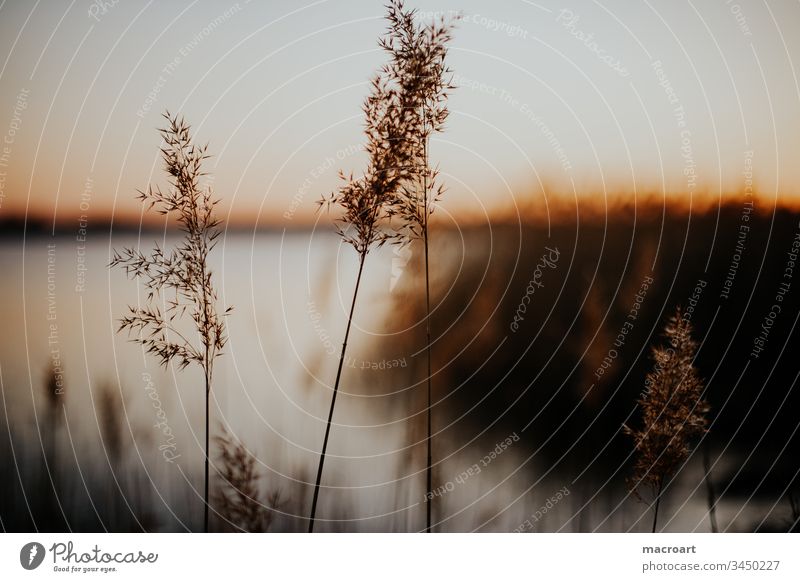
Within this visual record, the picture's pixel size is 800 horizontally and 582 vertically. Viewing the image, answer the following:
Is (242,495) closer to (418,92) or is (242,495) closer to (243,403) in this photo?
(243,403)

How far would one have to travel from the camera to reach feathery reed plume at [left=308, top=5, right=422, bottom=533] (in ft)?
5.29

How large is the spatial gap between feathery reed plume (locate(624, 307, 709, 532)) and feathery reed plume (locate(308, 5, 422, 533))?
89 centimetres

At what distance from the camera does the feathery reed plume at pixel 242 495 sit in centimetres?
170

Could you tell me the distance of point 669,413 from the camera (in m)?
1.72

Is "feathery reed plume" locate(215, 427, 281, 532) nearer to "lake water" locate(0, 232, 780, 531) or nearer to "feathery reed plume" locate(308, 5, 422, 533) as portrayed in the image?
"lake water" locate(0, 232, 780, 531)

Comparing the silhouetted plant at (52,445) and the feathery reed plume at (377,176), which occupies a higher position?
the feathery reed plume at (377,176)

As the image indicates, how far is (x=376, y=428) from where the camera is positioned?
172cm

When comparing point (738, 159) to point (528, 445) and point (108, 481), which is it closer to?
point (528, 445)
